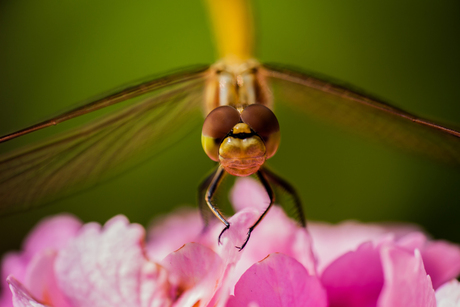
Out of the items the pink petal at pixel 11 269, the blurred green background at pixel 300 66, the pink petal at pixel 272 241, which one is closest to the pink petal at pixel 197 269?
the pink petal at pixel 272 241

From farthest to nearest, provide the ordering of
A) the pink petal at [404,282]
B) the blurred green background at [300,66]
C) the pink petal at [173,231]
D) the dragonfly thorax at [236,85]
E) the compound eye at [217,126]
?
the blurred green background at [300,66] → the pink petal at [173,231] → the dragonfly thorax at [236,85] → the compound eye at [217,126] → the pink petal at [404,282]

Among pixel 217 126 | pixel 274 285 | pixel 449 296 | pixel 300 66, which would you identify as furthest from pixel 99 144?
pixel 300 66

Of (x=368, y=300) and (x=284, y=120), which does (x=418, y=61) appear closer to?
(x=284, y=120)

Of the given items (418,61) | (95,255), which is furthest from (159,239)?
(418,61)

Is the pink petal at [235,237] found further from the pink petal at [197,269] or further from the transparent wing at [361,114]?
the transparent wing at [361,114]

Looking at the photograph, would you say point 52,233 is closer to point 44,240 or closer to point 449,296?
point 44,240

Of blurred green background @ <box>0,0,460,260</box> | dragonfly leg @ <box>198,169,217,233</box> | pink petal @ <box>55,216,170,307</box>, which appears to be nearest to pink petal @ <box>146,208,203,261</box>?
dragonfly leg @ <box>198,169,217,233</box>

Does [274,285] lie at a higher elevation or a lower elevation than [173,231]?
higher

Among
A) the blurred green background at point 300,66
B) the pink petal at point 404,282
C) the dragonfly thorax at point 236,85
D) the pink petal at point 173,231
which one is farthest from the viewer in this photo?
the blurred green background at point 300,66
